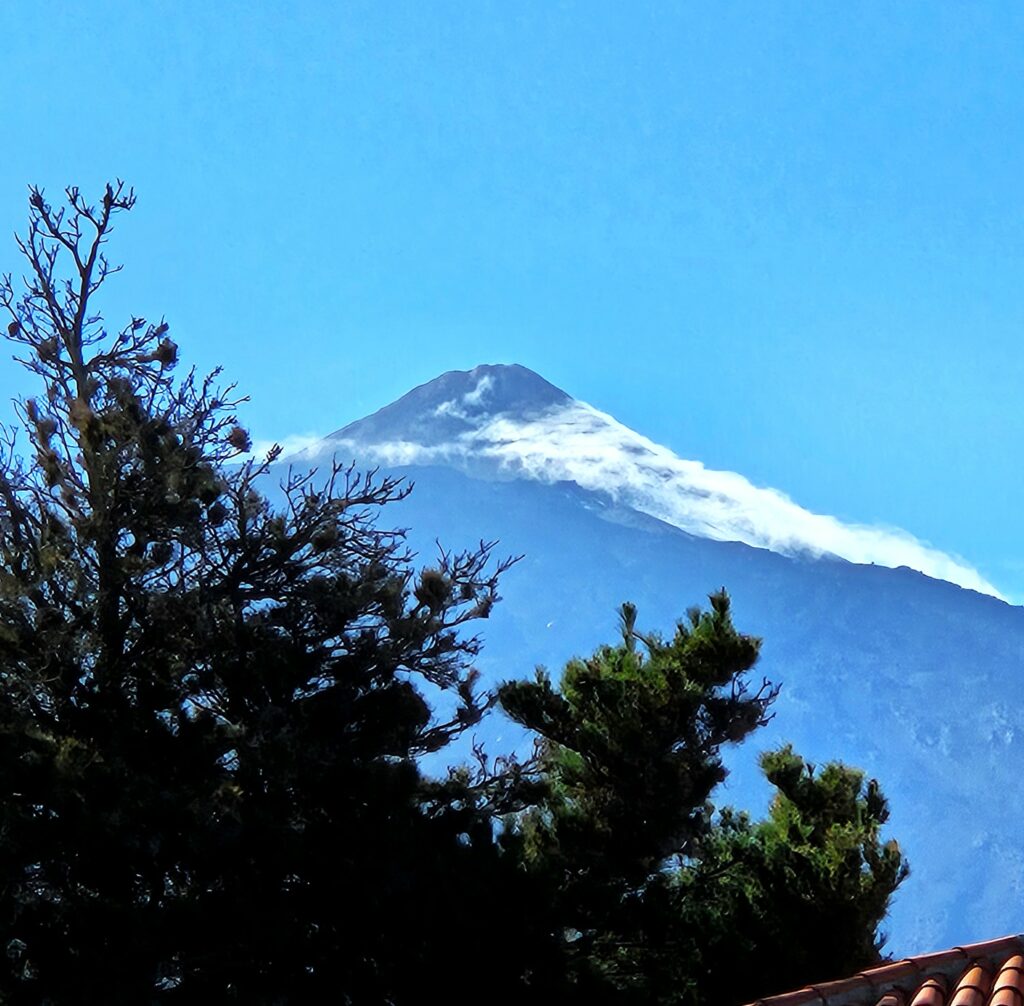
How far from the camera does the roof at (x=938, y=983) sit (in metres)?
7.05

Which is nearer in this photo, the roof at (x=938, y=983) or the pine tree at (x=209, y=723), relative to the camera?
the roof at (x=938, y=983)

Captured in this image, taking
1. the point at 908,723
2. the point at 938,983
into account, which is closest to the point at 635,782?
the point at 938,983

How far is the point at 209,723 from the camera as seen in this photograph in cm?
1308

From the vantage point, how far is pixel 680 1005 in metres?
13.6

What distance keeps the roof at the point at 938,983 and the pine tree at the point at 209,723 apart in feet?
18.7

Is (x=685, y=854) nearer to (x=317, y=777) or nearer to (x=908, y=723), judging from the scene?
(x=317, y=777)

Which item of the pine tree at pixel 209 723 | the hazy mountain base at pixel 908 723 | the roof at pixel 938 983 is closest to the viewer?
the roof at pixel 938 983

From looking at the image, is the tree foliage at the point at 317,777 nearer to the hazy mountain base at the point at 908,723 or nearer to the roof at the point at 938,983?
the roof at the point at 938,983

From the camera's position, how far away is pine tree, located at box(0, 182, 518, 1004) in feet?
39.3

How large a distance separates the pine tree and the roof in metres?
5.69

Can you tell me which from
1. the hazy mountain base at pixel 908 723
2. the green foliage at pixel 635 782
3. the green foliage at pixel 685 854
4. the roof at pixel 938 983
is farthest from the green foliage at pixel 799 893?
the hazy mountain base at pixel 908 723

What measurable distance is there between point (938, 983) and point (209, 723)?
7418mm

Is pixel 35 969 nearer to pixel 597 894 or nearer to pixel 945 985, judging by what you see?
pixel 597 894

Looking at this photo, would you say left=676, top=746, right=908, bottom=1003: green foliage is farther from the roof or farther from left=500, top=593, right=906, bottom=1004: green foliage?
the roof
